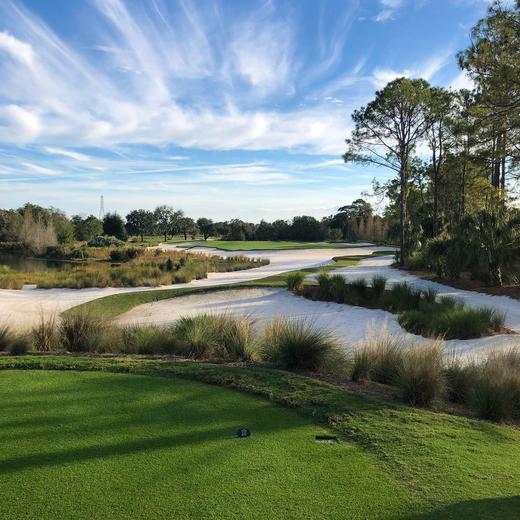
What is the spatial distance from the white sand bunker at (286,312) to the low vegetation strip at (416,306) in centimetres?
31

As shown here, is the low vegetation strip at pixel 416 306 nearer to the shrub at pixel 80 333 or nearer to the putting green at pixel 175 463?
the putting green at pixel 175 463

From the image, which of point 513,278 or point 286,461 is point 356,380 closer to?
point 286,461

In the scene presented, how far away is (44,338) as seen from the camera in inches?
291

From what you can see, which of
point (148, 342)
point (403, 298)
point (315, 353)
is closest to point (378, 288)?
point (403, 298)

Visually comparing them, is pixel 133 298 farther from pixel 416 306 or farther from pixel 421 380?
A: pixel 421 380

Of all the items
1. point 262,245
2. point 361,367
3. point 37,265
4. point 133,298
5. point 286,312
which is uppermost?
point 262,245

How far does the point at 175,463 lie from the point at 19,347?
478 centimetres

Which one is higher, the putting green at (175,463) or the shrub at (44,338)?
the putting green at (175,463)

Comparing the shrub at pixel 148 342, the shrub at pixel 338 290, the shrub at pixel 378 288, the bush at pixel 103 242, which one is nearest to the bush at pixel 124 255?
the bush at pixel 103 242

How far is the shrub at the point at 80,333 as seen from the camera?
285 inches

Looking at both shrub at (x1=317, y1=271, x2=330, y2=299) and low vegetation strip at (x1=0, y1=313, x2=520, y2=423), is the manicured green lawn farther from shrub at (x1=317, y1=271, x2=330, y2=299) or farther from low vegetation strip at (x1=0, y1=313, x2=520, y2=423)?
low vegetation strip at (x1=0, y1=313, x2=520, y2=423)

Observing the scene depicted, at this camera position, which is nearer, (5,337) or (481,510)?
(481,510)

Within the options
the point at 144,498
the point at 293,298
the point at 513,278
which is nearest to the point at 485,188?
the point at 513,278

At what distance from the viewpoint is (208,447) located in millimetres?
3176
